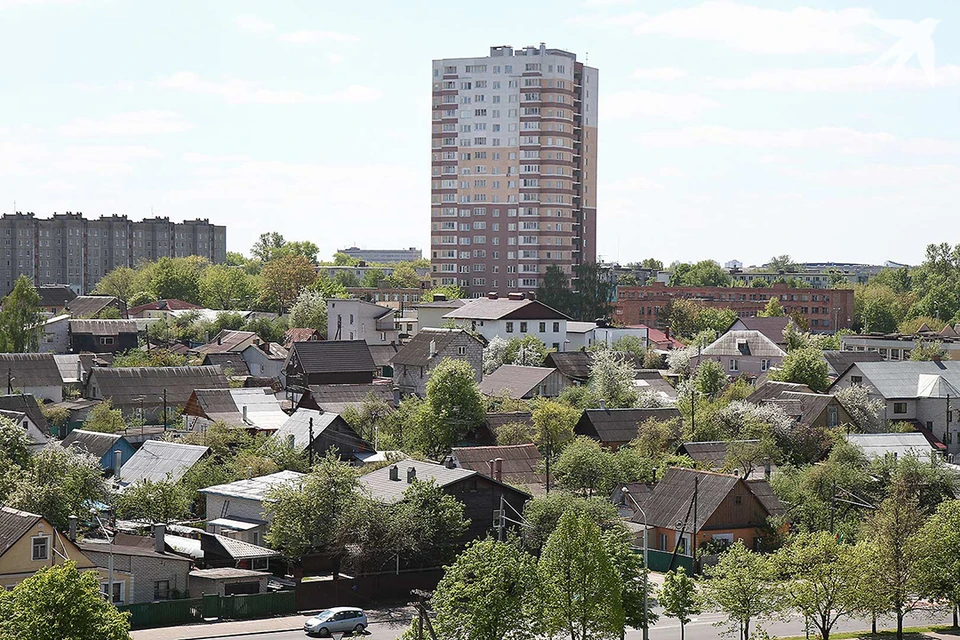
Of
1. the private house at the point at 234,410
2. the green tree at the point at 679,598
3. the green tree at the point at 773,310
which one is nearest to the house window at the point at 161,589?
the green tree at the point at 679,598

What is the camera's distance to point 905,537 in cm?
3859

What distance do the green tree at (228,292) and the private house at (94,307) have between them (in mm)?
17775

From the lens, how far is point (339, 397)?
69.2 meters

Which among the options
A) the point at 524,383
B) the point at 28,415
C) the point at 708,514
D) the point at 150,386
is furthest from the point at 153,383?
the point at 708,514

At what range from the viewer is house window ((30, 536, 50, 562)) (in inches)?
1433

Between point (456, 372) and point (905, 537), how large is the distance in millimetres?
27242

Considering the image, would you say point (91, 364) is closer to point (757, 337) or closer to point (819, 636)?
point (757, 337)

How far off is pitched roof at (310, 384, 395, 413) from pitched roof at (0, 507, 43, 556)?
29.9 metres

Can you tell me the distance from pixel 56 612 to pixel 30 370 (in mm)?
56649

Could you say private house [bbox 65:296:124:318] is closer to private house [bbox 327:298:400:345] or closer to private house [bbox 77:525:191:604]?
private house [bbox 327:298:400:345]

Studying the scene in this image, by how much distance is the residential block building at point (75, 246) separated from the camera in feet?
575

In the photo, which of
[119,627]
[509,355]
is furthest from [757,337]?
[119,627]

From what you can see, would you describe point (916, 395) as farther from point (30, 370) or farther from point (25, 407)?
point (30, 370)

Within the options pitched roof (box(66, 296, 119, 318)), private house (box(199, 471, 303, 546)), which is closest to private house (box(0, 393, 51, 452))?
private house (box(199, 471, 303, 546))
